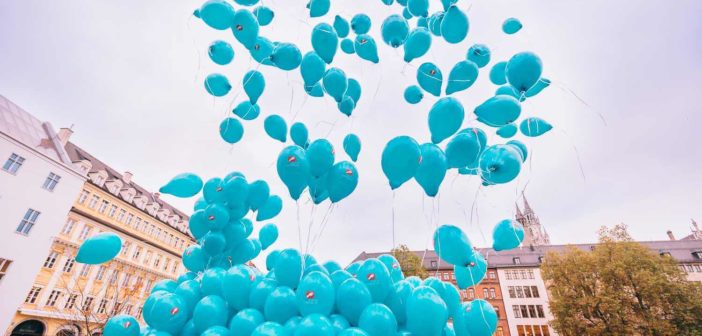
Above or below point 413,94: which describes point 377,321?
below

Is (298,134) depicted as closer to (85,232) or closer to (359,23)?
(359,23)

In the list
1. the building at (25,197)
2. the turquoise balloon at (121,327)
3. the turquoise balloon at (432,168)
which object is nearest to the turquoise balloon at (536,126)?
the turquoise balloon at (432,168)

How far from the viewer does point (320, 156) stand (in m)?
3.41

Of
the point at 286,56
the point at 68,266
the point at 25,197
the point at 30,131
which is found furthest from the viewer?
the point at 68,266

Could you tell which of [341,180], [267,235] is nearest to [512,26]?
[341,180]

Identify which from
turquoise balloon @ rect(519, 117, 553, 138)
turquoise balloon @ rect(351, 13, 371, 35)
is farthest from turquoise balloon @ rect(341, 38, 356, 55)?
turquoise balloon @ rect(519, 117, 553, 138)

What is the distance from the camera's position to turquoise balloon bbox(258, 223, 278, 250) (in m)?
5.26

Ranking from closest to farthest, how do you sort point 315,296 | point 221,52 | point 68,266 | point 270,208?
1. point 315,296
2. point 221,52
3. point 270,208
4. point 68,266

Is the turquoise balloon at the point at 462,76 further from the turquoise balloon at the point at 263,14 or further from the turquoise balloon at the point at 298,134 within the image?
the turquoise balloon at the point at 263,14

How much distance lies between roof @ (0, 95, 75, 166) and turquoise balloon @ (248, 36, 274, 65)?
19265 mm

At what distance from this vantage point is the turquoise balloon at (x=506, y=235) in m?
3.62

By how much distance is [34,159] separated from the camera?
632 inches

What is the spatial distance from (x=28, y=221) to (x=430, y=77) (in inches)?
869

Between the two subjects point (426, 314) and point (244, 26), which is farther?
point (244, 26)
